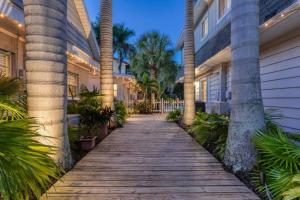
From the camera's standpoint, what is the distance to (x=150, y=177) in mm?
4699

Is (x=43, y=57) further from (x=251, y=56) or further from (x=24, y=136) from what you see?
(x=251, y=56)

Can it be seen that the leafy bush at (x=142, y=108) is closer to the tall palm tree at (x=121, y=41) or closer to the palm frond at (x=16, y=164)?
the palm frond at (x=16, y=164)

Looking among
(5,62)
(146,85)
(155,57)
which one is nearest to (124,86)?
(146,85)

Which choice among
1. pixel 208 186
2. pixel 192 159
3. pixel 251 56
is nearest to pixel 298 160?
pixel 208 186

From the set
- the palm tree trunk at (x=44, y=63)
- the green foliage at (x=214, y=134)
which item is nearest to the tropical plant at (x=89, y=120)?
the green foliage at (x=214, y=134)

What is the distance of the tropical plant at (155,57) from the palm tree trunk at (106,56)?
1309 centimetres

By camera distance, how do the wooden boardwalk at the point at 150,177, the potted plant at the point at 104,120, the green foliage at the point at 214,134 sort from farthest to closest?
the potted plant at the point at 104,120, the green foliage at the point at 214,134, the wooden boardwalk at the point at 150,177

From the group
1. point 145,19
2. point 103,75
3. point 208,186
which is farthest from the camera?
point 145,19

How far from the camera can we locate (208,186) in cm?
423

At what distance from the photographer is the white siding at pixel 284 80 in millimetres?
6297

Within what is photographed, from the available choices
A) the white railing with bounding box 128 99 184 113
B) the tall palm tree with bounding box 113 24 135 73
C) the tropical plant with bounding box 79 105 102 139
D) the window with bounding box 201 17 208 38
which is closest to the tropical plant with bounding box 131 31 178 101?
the white railing with bounding box 128 99 184 113

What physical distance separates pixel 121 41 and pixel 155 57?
71.8 feet

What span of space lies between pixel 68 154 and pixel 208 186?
2.68 m

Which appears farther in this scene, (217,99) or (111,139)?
(217,99)
